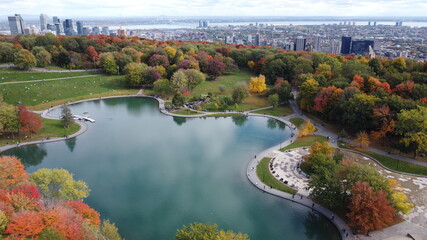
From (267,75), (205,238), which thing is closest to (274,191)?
(205,238)

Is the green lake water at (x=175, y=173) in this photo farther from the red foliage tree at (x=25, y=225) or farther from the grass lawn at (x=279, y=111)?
the red foliage tree at (x=25, y=225)

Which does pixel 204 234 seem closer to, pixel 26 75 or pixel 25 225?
pixel 25 225

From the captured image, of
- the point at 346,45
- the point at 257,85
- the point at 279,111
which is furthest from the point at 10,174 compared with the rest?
the point at 346,45

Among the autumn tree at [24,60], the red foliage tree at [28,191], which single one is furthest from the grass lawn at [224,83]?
the red foliage tree at [28,191]

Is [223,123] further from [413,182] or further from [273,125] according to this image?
[413,182]

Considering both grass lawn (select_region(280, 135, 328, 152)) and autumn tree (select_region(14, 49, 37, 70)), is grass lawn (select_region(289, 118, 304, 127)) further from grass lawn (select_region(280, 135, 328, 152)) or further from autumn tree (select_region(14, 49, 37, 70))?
autumn tree (select_region(14, 49, 37, 70))
